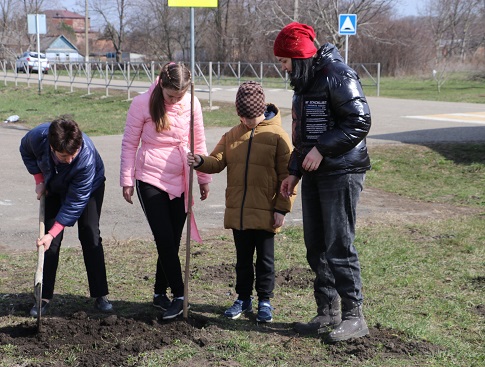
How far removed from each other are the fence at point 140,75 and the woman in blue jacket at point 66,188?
57.6 feet

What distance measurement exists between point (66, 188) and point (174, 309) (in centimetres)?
104

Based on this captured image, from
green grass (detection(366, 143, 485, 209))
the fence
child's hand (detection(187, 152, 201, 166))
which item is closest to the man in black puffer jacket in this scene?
child's hand (detection(187, 152, 201, 166))

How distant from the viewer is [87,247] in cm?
478

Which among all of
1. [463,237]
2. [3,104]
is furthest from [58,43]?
[463,237]

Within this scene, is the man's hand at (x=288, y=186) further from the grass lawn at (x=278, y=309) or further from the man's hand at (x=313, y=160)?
the grass lawn at (x=278, y=309)

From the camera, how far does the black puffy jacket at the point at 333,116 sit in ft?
12.5

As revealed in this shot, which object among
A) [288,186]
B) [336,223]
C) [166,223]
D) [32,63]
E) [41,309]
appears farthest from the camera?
[32,63]

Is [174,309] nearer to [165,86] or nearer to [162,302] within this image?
[162,302]

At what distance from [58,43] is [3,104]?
5728 cm

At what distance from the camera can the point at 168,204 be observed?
4.57m

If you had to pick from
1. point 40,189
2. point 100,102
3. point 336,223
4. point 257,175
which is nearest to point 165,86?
point 257,175

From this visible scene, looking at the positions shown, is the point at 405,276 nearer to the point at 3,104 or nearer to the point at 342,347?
the point at 342,347

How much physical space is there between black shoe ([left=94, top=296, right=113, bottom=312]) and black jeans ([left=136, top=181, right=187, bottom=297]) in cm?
43

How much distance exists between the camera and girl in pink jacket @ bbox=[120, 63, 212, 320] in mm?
4441
